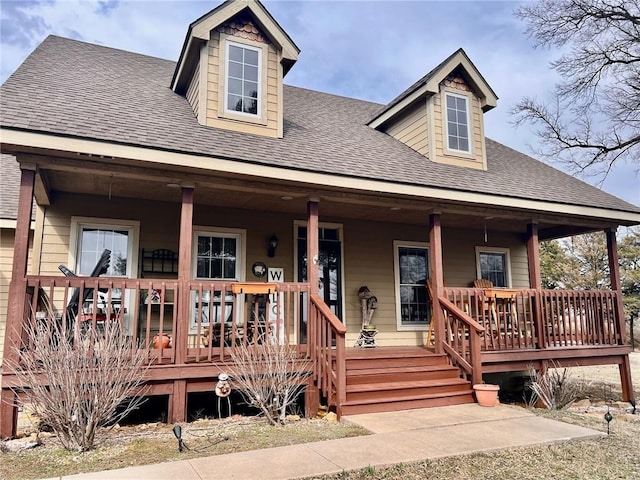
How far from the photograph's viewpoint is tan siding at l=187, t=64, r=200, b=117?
7562 millimetres

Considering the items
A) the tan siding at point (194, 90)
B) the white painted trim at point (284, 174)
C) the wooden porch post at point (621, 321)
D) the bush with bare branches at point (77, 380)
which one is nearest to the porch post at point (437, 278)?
the white painted trim at point (284, 174)

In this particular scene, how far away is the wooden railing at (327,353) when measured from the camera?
18.6 ft

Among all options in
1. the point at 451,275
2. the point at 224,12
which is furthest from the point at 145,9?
the point at 451,275

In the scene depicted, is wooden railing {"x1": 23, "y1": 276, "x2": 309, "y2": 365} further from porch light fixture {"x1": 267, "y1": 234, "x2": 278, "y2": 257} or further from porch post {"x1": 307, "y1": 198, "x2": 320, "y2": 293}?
porch light fixture {"x1": 267, "y1": 234, "x2": 278, "y2": 257}

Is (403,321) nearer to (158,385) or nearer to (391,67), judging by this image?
(158,385)

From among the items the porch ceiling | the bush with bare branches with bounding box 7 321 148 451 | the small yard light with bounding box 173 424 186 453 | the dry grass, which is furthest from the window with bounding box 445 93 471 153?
the small yard light with bounding box 173 424 186 453

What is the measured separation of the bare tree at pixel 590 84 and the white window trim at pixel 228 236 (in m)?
9.45

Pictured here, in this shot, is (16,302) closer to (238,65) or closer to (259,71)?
(238,65)

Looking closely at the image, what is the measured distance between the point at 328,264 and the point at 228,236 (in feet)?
6.32

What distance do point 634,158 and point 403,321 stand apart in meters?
9.16

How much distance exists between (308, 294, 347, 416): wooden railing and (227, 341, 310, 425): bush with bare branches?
390 millimetres

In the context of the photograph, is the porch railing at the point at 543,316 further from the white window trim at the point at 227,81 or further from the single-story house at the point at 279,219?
the white window trim at the point at 227,81

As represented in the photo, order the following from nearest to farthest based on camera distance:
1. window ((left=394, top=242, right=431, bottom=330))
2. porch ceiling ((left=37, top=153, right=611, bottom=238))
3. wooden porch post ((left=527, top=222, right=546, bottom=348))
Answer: porch ceiling ((left=37, top=153, right=611, bottom=238)) < wooden porch post ((left=527, top=222, right=546, bottom=348)) < window ((left=394, top=242, right=431, bottom=330))

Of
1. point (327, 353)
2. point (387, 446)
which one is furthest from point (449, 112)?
point (387, 446)
